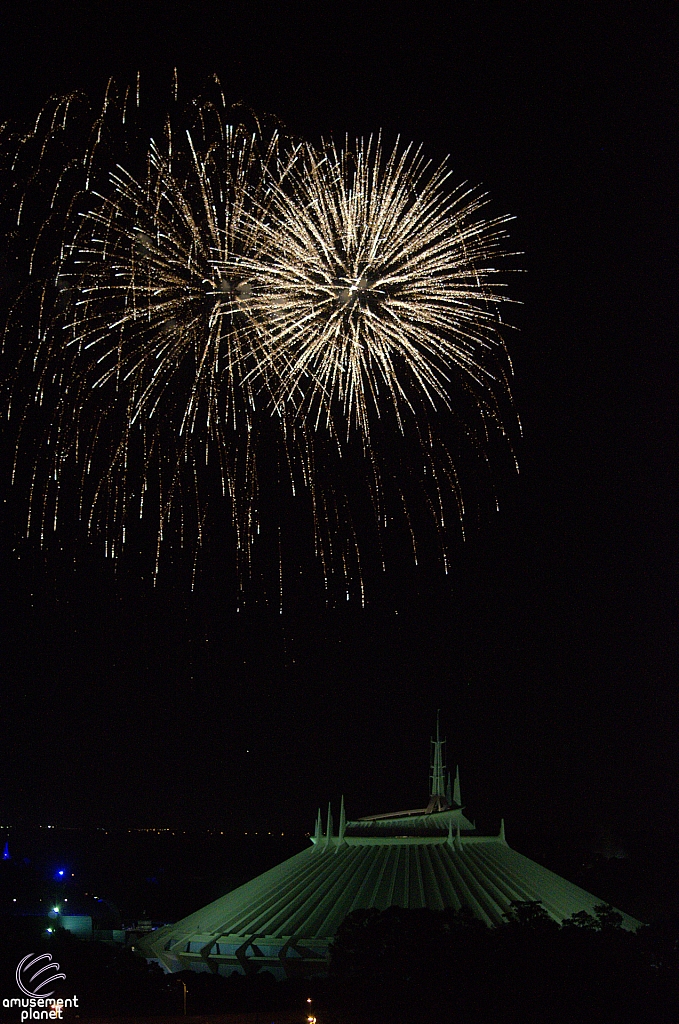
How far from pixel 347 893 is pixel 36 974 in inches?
539

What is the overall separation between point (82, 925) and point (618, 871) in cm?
3253

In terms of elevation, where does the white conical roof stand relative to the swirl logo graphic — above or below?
above

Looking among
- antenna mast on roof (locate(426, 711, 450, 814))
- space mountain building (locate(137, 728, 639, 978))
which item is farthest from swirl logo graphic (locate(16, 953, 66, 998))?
antenna mast on roof (locate(426, 711, 450, 814))

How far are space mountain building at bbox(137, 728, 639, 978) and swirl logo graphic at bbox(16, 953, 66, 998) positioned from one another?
18.4 feet

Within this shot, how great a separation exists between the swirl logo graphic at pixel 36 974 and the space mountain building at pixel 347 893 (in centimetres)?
560

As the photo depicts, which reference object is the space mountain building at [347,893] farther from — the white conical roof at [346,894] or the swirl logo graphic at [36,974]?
the swirl logo graphic at [36,974]

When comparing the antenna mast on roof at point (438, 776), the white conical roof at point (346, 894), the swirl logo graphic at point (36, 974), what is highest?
the antenna mast on roof at point (438, 776)

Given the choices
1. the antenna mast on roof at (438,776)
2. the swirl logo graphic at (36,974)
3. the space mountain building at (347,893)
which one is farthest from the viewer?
the antenna mast on roof at (438,776)

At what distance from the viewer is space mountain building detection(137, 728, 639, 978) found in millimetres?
35125

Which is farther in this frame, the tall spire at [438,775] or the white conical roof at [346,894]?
the tall spire at [438,775]

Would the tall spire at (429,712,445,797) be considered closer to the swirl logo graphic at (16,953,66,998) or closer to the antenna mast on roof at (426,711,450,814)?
the antenna mast on roof at (426,711,450,814)

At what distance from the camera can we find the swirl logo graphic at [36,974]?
1088 inches

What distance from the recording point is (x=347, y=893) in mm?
39562

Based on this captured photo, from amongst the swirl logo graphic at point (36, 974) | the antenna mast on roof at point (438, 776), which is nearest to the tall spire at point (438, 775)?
the antenna mast on roof at point (438, 776)
